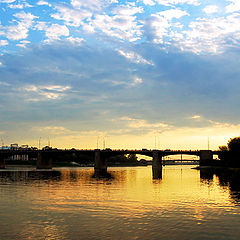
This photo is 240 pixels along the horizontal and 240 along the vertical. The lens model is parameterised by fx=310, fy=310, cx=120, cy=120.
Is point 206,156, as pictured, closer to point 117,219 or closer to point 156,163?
point 156,163

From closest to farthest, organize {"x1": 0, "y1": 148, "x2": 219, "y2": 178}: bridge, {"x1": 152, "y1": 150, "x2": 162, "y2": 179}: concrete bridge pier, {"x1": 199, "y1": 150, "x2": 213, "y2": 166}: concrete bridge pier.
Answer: {"x1": 152, "y1": 150, "x2": 162, "y2": 179}: concrete bridge pier < {"x1": 0, "y1": 148, "x2": 219, "y2": 178}: bridge < {"x1": 199, "y1": 150, "x2": 213, "y2": 166}: concrete bridge pier

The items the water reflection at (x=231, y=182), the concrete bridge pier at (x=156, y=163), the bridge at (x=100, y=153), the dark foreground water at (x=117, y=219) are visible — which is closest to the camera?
the dark foreground water at (x=117, y=219)

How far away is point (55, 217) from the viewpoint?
31656 mm

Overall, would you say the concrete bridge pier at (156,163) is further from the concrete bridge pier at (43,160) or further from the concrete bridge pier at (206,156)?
the concrete bridge pier at (43,160)

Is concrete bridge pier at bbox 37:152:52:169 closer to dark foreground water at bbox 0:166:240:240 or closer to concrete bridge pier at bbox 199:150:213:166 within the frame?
concrete bridge pier at bbox 199:150:213:166

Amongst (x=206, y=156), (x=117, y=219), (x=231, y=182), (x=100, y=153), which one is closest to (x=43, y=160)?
(x=100, y=153)

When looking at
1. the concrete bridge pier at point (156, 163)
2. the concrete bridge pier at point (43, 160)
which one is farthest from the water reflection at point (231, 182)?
the concrete bridge pier at point (43, 160)

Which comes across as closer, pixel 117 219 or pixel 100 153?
pixel 117 219

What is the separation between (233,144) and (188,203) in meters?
106

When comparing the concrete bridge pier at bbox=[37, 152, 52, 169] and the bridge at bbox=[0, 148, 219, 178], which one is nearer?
the bridge at bbox=[0, 148, 219, 178]

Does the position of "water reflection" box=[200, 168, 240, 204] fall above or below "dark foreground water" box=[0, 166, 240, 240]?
below

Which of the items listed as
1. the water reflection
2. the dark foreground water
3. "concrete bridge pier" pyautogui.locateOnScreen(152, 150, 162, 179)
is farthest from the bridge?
the dark foreground water

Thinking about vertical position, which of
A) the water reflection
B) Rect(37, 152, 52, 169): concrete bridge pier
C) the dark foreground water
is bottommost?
the water reflection

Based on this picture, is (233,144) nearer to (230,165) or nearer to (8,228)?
(230,165)
